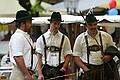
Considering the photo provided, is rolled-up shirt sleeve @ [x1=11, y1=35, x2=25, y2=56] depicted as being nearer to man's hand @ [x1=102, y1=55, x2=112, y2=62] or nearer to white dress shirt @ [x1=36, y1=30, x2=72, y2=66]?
white dress shirt @ [x1=36, y1=30, x2=72, y2=66]

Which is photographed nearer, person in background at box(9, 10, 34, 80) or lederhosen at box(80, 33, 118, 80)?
person in background at box(9, 10, 34, 80)

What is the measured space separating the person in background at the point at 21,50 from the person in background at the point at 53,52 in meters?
0.46

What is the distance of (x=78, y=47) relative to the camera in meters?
6.41

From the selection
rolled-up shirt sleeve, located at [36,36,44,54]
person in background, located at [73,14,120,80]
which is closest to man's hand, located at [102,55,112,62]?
person in background, located at [73,14,120,80]

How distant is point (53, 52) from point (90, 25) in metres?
0.76

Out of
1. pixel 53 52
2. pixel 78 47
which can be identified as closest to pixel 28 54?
pixel 53 52

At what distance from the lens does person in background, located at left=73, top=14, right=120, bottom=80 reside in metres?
6.17

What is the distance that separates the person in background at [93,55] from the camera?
20.2ft

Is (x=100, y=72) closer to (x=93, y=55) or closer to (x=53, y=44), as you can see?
(x=93, y=55)

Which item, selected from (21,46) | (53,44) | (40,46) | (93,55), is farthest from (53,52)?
(21,46)

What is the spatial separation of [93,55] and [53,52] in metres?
0.67

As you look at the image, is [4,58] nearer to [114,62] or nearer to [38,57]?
[38,57]

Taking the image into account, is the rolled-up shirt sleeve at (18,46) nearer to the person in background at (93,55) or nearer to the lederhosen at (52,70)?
the lederhosen at (52,70)

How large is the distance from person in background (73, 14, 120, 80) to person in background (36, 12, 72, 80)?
257mm
